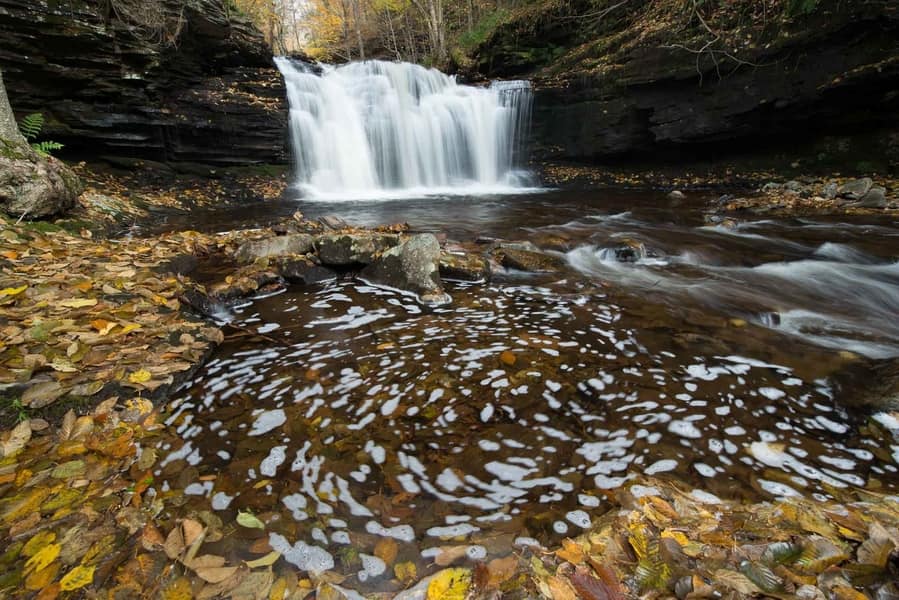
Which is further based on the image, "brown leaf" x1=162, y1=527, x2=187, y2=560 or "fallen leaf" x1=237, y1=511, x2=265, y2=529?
"fallen leaf" x1=237, y1=511, x2=265, y2=529

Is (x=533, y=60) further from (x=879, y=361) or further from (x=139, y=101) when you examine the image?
(x=879, y=361)

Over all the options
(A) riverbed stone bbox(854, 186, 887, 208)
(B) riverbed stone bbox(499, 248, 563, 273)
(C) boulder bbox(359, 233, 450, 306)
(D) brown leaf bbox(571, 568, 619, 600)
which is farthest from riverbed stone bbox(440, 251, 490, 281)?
(A) riverbed stone bbox(854, 186, 887, 208)

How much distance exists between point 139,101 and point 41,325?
1063cm

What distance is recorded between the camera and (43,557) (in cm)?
151

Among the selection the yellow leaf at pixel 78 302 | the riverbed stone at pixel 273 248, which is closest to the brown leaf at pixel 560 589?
the yellow leaf at pixel 78 302

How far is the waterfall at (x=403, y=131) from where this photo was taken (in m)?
13.6

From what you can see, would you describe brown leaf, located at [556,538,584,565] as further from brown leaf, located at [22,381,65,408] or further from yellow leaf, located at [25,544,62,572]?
brown leaf, located at [22,381,65,408]

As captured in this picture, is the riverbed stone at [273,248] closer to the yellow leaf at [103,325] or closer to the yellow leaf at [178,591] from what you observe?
the yellow leaf at [103,325]

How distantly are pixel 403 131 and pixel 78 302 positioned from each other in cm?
1279

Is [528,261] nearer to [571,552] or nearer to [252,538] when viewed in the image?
[571,552]

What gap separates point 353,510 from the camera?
6.18 ft

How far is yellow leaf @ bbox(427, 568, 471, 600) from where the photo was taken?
1.47 m

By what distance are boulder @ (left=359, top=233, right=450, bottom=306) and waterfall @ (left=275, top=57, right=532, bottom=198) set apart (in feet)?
29.0

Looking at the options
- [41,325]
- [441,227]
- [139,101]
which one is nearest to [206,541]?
[41,325]
